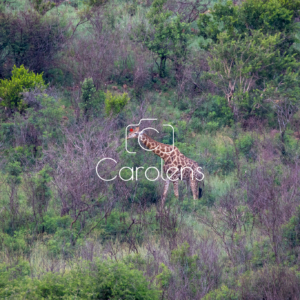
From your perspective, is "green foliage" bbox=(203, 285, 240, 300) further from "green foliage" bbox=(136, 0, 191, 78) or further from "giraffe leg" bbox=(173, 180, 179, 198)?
"green foliage" bbox=(136, 0, 191, 78)

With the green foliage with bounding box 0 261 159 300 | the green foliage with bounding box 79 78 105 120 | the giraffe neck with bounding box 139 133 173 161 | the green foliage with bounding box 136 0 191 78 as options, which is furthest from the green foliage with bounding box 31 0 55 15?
the green foliage with bounding box 0 261 159 300

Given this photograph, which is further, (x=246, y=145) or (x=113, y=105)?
(x=246, y=145)

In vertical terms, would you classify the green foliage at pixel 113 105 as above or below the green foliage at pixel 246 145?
above

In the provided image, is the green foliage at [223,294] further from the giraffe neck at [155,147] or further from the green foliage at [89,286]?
the giraffe neck at [155,147]

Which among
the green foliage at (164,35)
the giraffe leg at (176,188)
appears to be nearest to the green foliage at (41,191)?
the giraffe leg at (176,188)

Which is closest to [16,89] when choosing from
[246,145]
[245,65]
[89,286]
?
[246,145]

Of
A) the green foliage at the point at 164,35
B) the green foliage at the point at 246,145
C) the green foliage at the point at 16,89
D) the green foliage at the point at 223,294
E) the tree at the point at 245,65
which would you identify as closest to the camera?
the green foliage at the point at 223,294

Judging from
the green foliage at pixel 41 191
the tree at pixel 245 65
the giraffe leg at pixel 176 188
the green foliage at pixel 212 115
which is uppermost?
the tree at pixel 245 65

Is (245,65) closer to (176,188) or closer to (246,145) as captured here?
(246,145)

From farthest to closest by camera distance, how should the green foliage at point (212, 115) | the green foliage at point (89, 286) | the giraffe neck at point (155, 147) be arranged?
the green foliage at point (212, 115) < the giraffe neck at point (155, 147) < the green foliage at point (89, 286)

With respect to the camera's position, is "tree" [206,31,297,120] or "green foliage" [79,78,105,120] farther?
"tree" [206,31,297,120]

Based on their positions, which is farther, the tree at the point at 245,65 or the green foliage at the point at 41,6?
the green foliage at the point at 41,6

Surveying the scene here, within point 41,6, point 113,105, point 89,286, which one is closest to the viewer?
point 89,286

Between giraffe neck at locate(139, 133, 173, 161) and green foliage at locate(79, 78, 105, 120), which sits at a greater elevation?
green foliage at locate(79, 78, 105, 120)
